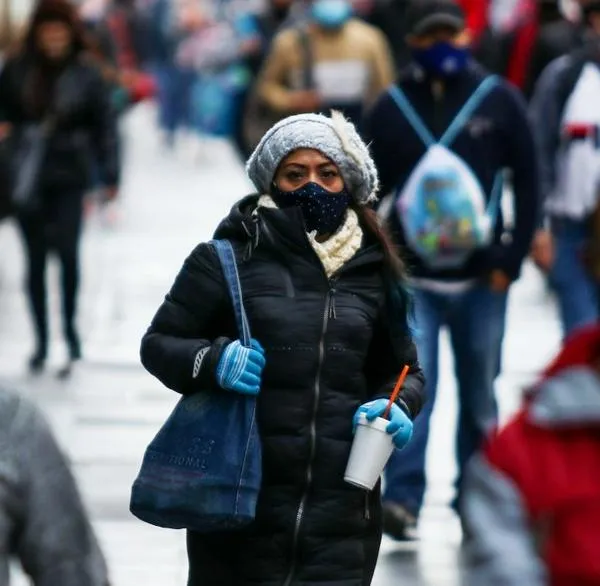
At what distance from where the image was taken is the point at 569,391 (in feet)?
10.3

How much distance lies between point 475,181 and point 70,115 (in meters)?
3.98

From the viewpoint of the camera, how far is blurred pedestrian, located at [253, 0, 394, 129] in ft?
41.7

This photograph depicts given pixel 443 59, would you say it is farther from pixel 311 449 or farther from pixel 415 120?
pixel 311 449

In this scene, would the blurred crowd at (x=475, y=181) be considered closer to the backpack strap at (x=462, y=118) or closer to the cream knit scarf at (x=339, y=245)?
the backpack strap at (x=462, y=118)

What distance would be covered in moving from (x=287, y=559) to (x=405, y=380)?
0.53m

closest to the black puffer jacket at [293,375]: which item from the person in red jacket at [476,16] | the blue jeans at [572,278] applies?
the blue jeans at [572,278]

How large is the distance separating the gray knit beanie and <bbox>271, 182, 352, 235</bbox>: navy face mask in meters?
0.06

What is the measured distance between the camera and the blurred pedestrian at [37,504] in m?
3.47

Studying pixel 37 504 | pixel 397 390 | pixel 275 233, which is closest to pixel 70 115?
pixel 275 233

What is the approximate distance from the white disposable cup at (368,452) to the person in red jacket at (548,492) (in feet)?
5.68

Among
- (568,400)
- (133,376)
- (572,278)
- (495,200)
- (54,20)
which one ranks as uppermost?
(568,400)

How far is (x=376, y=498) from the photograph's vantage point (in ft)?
17.1

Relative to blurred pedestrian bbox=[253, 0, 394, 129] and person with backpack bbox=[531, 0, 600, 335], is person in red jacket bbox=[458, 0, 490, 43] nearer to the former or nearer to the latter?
blurred pedestrian bbox=[253, 0, 394, 129]

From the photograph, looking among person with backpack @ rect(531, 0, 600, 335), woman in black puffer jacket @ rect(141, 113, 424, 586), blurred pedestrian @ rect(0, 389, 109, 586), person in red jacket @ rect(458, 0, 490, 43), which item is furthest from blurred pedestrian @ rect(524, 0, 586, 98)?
blurred pedestrian @ rect(0, 389, 109, 586)
